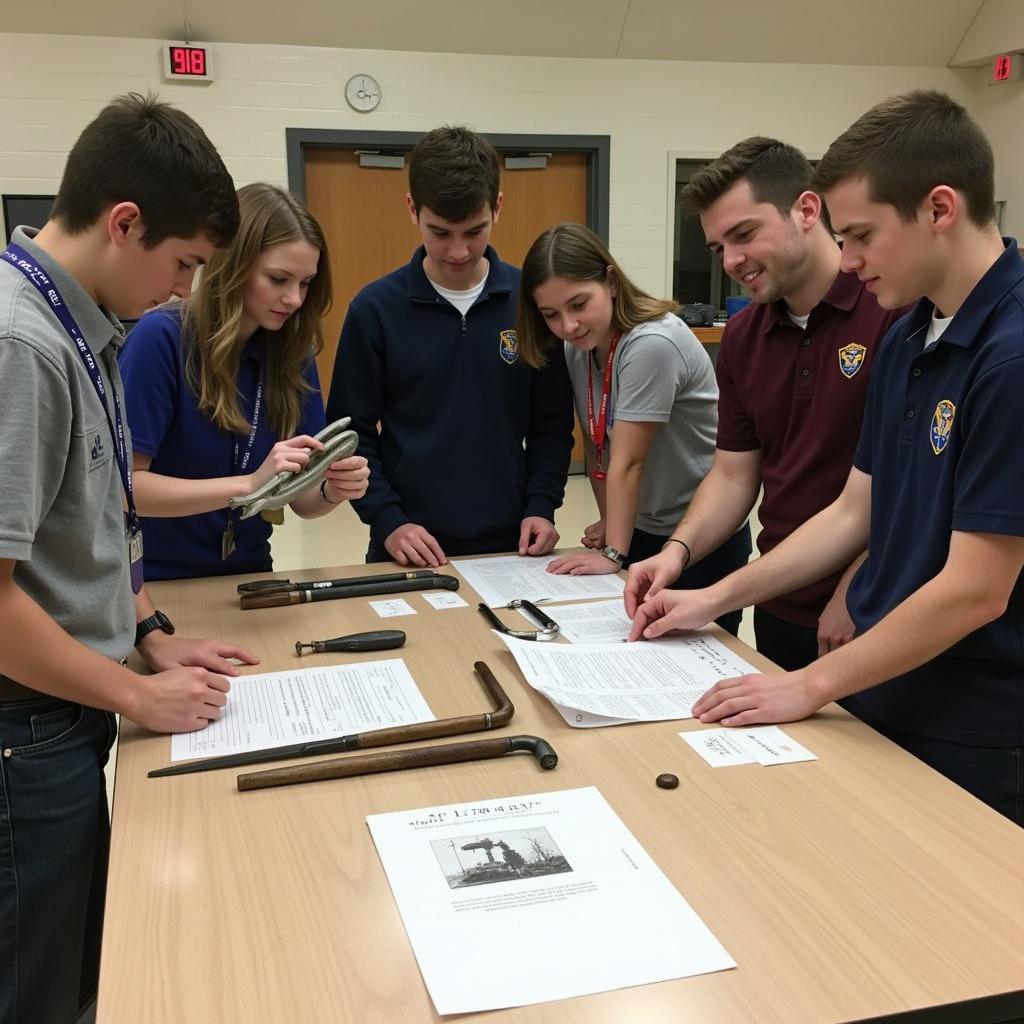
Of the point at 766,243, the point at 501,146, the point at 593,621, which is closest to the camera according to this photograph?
the point at 593,621

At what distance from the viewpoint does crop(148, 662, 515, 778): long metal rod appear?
1.12 m

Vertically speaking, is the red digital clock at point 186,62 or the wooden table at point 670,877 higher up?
the red digital clock at point 186,62

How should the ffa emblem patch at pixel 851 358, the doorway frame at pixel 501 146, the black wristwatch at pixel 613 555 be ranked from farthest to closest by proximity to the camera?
the doorway frame at pixel 501 146 → the black wristwatch at pixel 613 555 → the ffa emblem patch at pixel 851 358

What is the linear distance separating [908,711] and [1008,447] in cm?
41

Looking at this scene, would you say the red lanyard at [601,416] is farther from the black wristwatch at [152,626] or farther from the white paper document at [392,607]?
the black wristwatch at [152,626]

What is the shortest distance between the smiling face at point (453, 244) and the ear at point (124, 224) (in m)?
0.99

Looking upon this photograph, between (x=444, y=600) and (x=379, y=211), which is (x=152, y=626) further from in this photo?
(x=379, y=211)

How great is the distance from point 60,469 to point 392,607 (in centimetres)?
75

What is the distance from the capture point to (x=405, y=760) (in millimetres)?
1110

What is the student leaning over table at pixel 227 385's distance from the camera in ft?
5.61

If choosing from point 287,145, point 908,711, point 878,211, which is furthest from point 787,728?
point 287,145

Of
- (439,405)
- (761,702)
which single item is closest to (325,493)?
(439,405)

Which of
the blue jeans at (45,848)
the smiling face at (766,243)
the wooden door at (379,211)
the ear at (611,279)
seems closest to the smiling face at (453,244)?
the ear at (611,279)

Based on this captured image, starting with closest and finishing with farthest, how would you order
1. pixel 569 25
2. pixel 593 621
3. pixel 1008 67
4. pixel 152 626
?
pixel 152 626
pixel 593 621
pixel 569 25
pixel 1008 67
